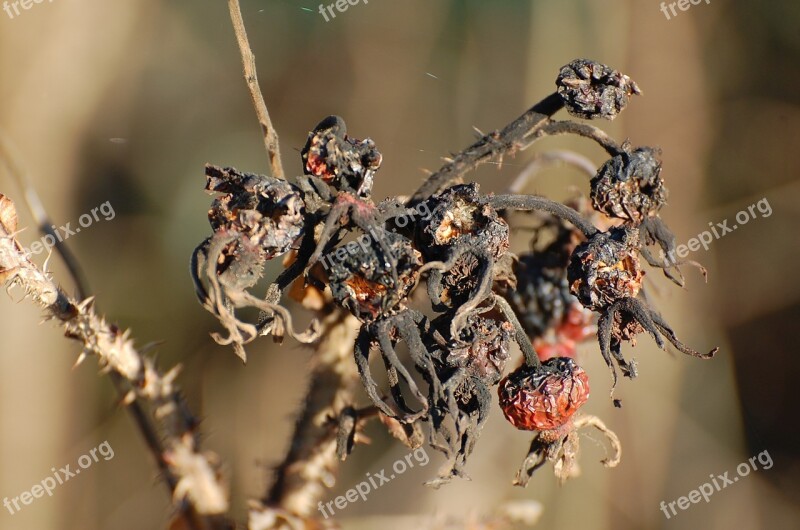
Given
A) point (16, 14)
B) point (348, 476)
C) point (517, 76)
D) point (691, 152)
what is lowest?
point (348, 476)


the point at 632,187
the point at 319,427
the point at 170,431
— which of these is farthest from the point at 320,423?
the point at 632,187

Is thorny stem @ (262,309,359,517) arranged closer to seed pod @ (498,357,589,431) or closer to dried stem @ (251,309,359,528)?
dried stem @ (251,309,359,528)

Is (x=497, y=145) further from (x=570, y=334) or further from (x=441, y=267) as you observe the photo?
(x=570, y=334)

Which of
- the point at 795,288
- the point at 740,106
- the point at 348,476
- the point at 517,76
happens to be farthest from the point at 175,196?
the point at 795,288

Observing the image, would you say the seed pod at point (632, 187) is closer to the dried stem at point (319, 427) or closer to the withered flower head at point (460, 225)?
the withered flower head at point (460, 225)

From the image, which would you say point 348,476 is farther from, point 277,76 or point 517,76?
point 517,76

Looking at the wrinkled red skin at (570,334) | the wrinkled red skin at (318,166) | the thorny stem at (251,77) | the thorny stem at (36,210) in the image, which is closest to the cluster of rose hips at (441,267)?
the wrinkled red skin at (318,166)

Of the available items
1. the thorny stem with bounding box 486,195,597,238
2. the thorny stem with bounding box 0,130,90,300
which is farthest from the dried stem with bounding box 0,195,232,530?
the thorny stem with bounding box 486,195,597,238
